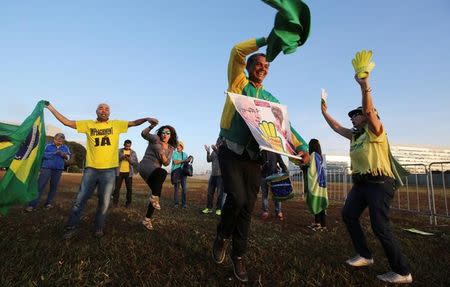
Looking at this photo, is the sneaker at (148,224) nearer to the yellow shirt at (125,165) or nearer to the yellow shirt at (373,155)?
the yellow shirt at (373,155)

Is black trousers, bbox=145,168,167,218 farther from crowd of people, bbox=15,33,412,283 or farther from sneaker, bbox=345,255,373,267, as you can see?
sneaker, bbox=345,255,373,267

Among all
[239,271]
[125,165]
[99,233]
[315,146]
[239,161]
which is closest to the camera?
[239,271]

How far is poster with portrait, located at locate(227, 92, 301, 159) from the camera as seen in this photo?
10.4 ft

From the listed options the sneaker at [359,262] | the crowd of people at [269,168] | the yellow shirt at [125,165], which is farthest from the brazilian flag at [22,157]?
the sneaker at [359,262]

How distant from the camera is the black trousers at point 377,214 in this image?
3.47 metres

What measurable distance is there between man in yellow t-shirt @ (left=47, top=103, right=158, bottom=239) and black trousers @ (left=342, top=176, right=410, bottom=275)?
354 centimetres

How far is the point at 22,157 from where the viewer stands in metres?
5.77

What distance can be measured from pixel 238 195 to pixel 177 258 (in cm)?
125

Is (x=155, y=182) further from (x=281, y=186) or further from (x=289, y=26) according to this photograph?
(x=289, y=26)

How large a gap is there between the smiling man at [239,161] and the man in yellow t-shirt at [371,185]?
0.79 meters

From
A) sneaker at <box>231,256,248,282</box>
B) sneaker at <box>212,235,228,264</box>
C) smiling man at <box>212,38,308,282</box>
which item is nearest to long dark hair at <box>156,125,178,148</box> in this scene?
smiling man at <box>212,38,308,282</box>

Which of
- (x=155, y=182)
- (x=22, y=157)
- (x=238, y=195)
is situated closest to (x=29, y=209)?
(x=22, y=157)

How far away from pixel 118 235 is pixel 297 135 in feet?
11.1

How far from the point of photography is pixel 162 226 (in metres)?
6.20
